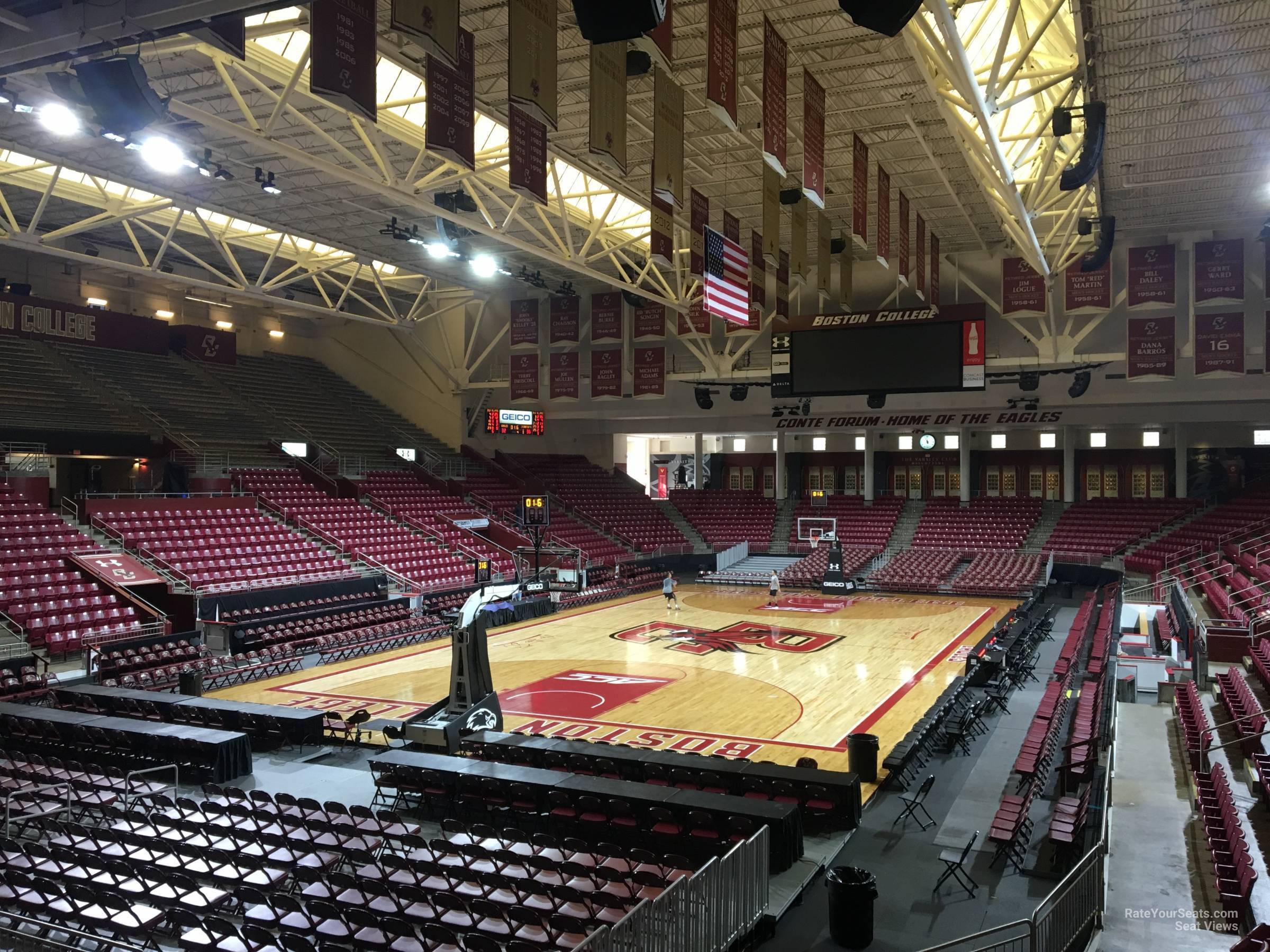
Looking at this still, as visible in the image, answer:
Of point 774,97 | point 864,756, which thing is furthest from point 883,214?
point 864,756

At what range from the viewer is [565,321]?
31.2 metres

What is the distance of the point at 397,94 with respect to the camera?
18812mm

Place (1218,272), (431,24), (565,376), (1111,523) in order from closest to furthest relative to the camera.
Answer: (431,24), (1218,272), (565,376), (1111,523)

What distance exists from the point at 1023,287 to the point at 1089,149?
36.5 ft

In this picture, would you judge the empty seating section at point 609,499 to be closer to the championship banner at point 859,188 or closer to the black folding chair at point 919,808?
the championship banner at point 859,188

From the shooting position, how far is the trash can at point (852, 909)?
7801 mm

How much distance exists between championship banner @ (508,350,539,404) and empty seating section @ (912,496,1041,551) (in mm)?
16447

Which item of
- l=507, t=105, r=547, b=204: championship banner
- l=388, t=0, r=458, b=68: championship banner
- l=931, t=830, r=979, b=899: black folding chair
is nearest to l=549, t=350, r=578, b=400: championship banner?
l=507, t=105, r=547, b=204: championship banner

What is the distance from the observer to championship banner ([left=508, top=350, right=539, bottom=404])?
31.9 m

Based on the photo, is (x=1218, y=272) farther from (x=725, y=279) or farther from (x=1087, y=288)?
(x=725, y=279)

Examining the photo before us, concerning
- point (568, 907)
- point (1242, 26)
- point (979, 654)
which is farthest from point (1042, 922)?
point (1242, 26)

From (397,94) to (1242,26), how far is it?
14722 millimetres

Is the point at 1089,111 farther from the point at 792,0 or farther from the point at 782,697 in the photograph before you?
the point at 782,697

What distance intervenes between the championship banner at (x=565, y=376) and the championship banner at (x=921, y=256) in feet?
39.1
